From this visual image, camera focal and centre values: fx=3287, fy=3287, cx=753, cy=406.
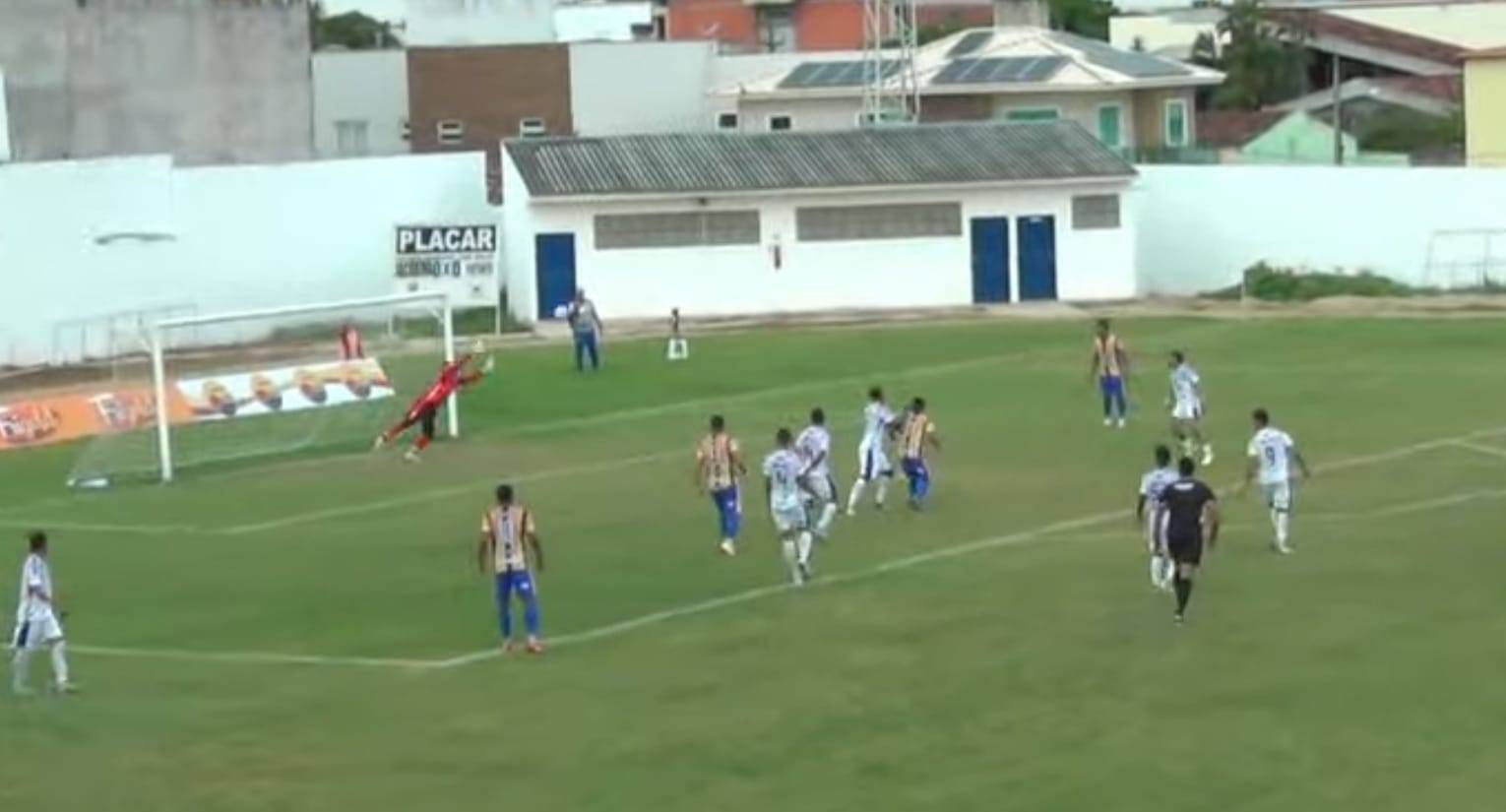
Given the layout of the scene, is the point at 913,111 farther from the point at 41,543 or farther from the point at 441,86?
the point at 41,543

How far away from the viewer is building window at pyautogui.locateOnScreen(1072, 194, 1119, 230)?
72.0 meters

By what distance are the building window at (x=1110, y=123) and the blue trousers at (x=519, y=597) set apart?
57260 millimetres

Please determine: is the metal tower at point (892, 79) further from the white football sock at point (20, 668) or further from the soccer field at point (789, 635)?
the white football sock at point (20, 668)

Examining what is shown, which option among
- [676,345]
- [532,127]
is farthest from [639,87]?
[676,345]

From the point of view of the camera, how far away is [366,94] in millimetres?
98125

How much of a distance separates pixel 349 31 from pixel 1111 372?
290 feet

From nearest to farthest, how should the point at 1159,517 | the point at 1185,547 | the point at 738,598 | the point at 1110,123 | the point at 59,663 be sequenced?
the point at 59,663 < the point at 1185,547 < the point at 1159,517 < the point at 738,598 < the point at 1110,123

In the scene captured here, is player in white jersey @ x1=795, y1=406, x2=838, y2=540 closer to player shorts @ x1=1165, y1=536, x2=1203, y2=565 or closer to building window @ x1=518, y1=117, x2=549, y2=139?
player shorts @ x1=1165, y1=536, x2=1203, y2=565

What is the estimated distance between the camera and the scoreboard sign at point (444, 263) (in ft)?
225

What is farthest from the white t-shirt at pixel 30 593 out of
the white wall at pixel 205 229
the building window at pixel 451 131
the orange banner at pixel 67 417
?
the building window at pixel 451 131

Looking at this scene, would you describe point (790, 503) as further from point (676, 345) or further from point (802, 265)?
point (802, 265)

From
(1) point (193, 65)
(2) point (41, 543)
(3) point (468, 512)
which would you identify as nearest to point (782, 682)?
(2) point (41, 543)

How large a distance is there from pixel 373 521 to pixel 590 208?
28130 millimetres

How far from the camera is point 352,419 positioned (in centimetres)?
5294
